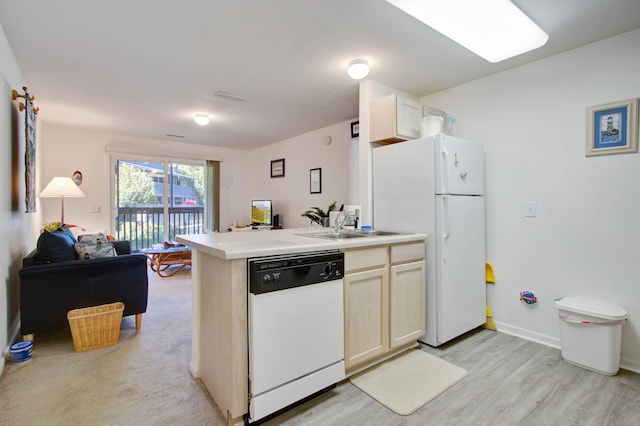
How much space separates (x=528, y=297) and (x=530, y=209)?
73 cm

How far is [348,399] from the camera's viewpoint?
67.4 inches

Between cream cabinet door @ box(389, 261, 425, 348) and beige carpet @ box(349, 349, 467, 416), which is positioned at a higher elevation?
cream cabinet door @ box(389, 261, 425, 348)

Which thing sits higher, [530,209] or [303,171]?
[303,171]

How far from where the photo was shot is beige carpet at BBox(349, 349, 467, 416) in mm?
1696

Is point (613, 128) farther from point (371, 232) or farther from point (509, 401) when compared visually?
point (509, 401)

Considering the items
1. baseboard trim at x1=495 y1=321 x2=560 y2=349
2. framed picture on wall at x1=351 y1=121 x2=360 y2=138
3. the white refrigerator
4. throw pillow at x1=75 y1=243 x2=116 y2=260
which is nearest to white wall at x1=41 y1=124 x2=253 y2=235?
throw pillow at x1=75 y1=243 x2=116 y2=260

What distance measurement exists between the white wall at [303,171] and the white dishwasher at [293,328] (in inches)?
100

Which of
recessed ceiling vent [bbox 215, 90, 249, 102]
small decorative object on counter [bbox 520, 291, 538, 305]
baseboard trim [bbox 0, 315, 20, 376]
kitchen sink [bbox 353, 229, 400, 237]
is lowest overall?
baseboard trim [bbox 0, 315, 20, 376]

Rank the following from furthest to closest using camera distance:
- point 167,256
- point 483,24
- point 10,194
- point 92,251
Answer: point 167,256 → point 92,251 → point 10,194 → point 483,24

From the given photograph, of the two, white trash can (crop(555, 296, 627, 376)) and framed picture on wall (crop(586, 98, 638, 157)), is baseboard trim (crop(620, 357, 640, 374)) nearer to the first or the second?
white trash can (crop(555, 296, 627, 376))

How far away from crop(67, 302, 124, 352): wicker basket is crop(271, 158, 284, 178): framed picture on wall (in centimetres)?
374

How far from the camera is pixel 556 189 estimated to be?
2.38m

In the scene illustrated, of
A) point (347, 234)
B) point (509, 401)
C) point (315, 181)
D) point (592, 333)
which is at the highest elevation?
point (315, 181)

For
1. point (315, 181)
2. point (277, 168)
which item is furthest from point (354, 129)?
point (277, 168)
